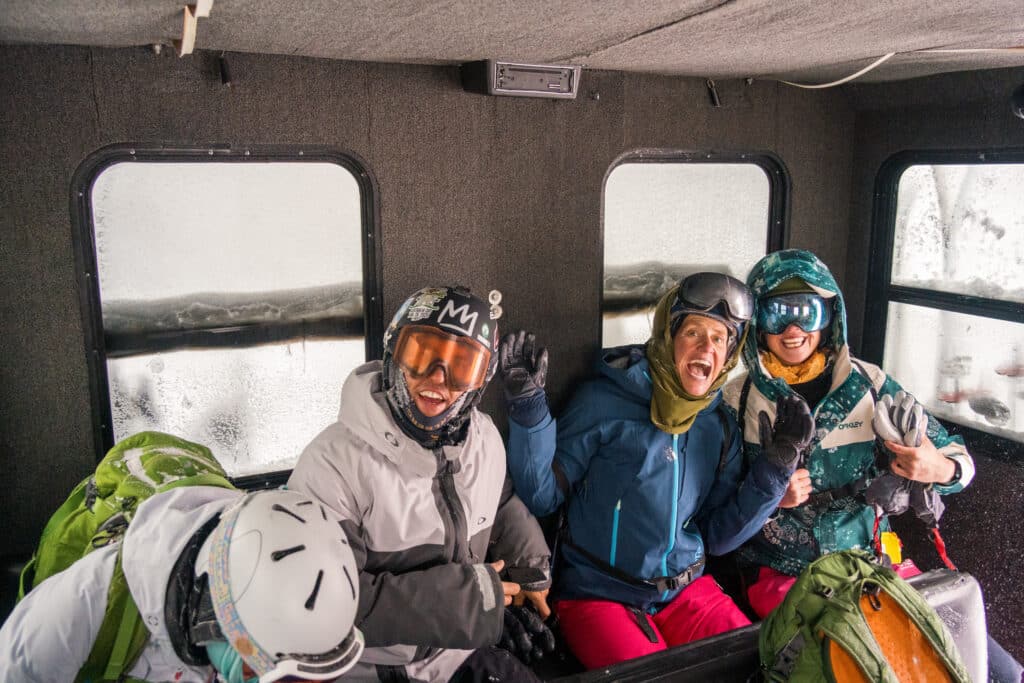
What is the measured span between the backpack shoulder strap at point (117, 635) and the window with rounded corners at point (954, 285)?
3.45 m

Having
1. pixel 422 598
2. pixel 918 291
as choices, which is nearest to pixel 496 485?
pixel 422 598

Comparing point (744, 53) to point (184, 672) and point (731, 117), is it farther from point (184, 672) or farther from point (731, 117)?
point (184, 672)

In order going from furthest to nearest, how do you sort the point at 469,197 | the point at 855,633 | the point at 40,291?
the point at 469,197 < the point at 40,291 < the point at 855,633

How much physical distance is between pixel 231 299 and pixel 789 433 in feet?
6.50

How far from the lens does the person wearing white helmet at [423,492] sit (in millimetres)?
2084

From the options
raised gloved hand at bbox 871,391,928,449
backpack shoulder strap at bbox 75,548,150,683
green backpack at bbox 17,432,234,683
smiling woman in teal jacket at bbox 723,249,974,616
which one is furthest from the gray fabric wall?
backpack shoulder strap at bbox 75,548,150,683

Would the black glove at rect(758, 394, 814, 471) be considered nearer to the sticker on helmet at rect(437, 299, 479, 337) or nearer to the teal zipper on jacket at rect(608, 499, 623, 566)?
the teal zipper on jacket at rect(608, 499, 623, 566)

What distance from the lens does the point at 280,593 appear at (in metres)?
1.50

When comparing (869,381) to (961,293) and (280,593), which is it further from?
A: (280,593)

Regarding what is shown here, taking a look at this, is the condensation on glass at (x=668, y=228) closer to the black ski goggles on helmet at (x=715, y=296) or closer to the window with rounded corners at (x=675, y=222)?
the window with rounded corners at (x=675, y=222)

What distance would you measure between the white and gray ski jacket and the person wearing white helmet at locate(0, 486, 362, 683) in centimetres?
42

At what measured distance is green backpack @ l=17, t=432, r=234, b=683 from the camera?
1.63 metres

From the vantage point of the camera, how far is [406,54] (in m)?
2.66

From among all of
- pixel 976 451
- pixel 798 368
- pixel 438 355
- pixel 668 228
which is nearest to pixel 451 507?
pixel 438 355
